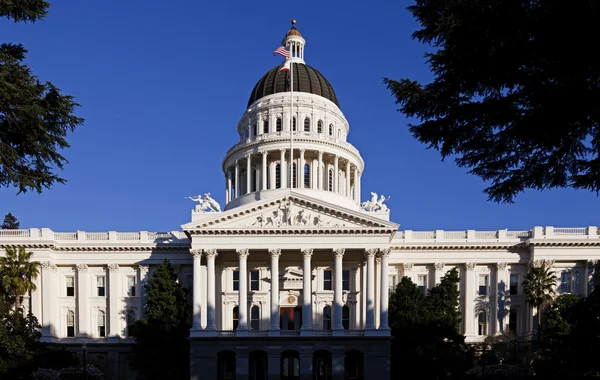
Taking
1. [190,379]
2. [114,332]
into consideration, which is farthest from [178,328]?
[114,332]

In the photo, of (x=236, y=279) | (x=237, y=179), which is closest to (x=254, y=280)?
(x=236, y=279)

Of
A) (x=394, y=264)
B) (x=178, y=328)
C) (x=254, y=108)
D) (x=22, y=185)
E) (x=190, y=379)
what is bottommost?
(x=190, y=379)

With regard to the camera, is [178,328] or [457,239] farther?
[457,239]

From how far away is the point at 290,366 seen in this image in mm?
59625

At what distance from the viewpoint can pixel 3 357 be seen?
4650cm

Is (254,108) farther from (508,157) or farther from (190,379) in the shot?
(508,157)

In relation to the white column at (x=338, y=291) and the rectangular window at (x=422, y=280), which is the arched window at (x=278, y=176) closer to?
the white column at (x=338, y=291)

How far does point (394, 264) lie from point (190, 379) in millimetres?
22885

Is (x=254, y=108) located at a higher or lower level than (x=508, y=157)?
higher

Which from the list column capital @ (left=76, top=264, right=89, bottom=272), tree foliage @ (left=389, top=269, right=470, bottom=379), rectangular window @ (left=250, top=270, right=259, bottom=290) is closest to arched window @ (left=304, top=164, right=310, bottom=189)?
rectangular window @ (left=250, top=270, right=259, bottom=290)

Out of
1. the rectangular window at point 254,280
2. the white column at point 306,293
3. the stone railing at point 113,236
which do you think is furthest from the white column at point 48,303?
the white column at point 306,293

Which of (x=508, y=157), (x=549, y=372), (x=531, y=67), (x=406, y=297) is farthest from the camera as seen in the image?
(x=406, y=297)

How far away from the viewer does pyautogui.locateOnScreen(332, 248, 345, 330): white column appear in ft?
186

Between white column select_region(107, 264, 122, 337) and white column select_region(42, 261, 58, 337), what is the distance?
5151mm
